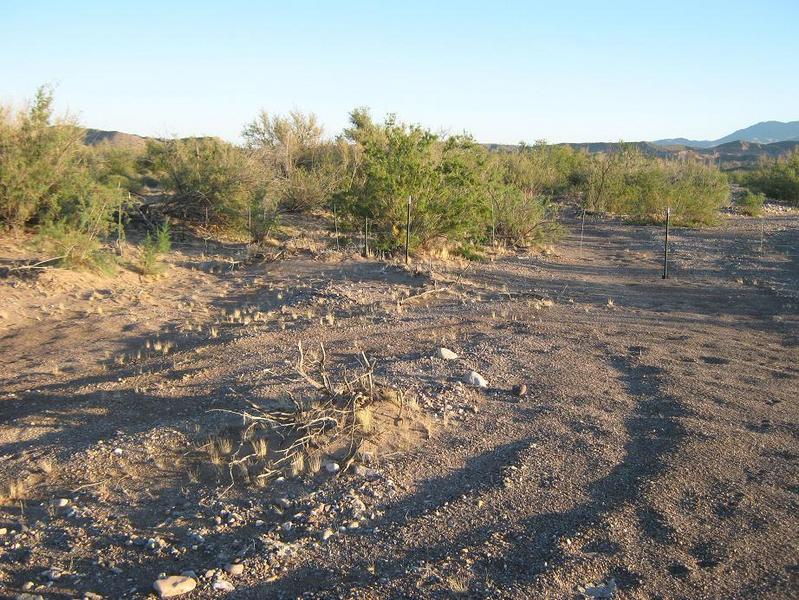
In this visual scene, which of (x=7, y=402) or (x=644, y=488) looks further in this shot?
→ (x=7, y=402)

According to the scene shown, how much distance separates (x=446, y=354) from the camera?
30.5 ft

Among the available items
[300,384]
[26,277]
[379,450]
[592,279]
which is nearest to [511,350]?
[300,384]

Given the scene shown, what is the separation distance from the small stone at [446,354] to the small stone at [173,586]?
17.1 ft

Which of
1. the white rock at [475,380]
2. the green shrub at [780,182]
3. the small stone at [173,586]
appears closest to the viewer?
the small stone at [173,586]

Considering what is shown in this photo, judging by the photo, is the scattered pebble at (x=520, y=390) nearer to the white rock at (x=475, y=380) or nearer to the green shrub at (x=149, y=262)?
the white rock at (x=475, y=380)

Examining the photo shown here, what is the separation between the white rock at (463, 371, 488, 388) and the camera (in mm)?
8352

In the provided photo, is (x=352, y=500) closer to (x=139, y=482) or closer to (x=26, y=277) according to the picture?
(x=139, y=482)

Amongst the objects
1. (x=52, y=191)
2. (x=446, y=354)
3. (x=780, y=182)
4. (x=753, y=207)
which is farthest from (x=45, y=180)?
(x=780, y=182)

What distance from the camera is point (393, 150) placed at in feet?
64.0

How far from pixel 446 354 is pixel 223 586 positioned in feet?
17.2

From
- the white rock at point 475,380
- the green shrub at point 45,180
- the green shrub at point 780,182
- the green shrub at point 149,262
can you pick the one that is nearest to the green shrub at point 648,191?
the green shrub at point 780,182

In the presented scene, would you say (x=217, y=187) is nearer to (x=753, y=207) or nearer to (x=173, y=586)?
(x=173, y=586)

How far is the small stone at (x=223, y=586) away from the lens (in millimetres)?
4375

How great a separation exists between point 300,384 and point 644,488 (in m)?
3.66
